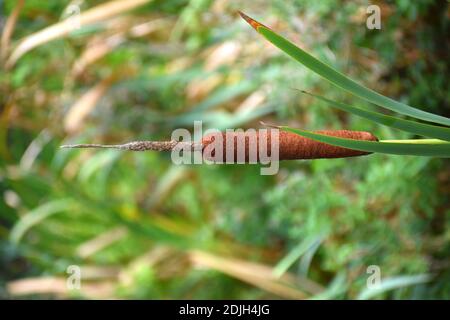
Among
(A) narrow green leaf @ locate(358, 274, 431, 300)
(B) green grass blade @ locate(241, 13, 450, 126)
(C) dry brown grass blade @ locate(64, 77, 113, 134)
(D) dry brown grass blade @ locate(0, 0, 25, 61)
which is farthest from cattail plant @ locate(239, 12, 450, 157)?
(C) dry brown grass blade @ locate(64, 77, 113, 134)

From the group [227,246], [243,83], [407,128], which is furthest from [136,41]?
[407,128]

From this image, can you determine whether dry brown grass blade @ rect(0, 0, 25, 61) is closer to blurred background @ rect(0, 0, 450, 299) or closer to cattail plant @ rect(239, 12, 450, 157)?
blurred background @ rect(0, 0, 450, 299)

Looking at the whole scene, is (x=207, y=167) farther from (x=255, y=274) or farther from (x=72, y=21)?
(x=72, y=21)

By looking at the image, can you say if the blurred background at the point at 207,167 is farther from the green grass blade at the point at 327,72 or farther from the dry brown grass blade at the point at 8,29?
the green grass blade at the point at 327,72

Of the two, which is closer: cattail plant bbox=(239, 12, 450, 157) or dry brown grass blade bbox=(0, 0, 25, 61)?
cattail plant bbox=(239, 12, 450, 157)

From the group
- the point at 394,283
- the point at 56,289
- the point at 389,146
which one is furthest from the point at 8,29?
the point at 389,146

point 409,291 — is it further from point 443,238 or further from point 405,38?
point 405,38

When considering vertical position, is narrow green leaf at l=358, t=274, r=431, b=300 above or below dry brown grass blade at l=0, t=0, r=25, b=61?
below
